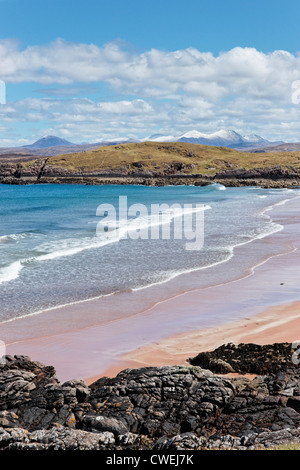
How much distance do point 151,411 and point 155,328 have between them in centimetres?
638

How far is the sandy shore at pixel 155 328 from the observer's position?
521 inches

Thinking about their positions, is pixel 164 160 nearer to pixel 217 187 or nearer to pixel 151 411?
pixel 217 187

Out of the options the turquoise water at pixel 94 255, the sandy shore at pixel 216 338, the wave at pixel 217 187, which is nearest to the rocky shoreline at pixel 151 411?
the sandy shore at pixel 216 338

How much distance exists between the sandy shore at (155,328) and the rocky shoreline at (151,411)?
1919 mm

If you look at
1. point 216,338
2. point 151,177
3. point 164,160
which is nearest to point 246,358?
point 216,338

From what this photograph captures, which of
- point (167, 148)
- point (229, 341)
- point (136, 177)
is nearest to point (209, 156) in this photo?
point (167, 148)

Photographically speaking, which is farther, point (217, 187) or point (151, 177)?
point (151, 177)

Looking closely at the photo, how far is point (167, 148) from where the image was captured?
195 meters

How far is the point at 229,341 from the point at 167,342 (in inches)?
78.1

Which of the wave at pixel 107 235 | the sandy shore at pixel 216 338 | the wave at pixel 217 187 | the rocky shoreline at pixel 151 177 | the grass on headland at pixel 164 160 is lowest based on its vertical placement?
the sandy shore at pixel 216 338

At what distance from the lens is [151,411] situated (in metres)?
9.48

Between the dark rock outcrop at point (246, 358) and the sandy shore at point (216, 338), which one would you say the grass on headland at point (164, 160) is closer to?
the sandy shore at point (216, 338)

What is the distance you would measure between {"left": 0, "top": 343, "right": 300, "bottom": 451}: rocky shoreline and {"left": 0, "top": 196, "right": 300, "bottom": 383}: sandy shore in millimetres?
1919
